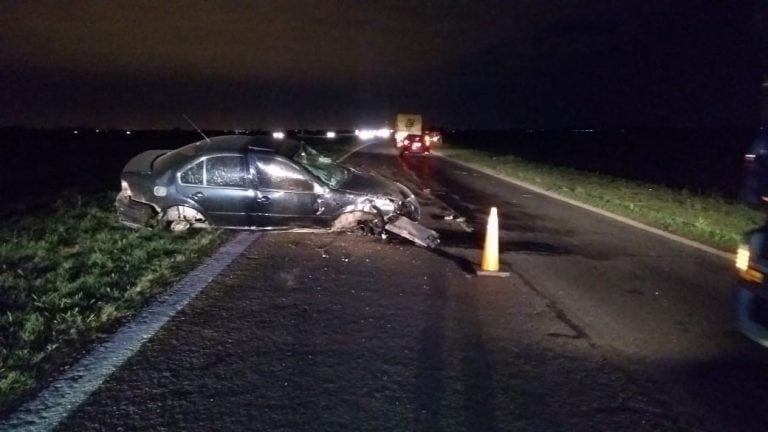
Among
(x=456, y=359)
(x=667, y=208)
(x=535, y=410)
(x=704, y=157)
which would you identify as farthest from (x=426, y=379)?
(x=704, y=157)

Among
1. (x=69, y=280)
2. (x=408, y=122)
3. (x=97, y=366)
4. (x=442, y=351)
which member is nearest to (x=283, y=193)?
(x=69, y=280)

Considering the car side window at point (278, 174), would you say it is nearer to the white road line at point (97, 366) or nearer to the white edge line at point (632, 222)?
the white road line at point (97, 366)

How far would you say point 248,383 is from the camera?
4.38m

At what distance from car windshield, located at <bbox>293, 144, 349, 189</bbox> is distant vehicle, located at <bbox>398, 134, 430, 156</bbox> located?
25388 mm

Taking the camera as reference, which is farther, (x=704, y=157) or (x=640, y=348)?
(x=704, y=157)

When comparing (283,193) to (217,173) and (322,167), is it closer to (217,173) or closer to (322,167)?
(217,173)

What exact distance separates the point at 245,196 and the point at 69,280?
10.5 ft

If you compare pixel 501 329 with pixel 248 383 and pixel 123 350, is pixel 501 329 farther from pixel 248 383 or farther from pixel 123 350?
pixel 123 350

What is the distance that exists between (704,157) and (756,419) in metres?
48.2

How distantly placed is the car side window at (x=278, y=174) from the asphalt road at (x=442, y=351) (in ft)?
3.32

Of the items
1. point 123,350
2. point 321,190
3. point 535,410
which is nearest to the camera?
point 535,410

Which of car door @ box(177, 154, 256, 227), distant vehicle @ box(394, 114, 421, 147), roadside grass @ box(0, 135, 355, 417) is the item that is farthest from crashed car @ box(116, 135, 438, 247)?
distant vehicle @ box(394, 114, 421, 147)

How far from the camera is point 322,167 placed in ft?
34.1

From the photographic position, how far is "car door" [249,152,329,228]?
941cm
